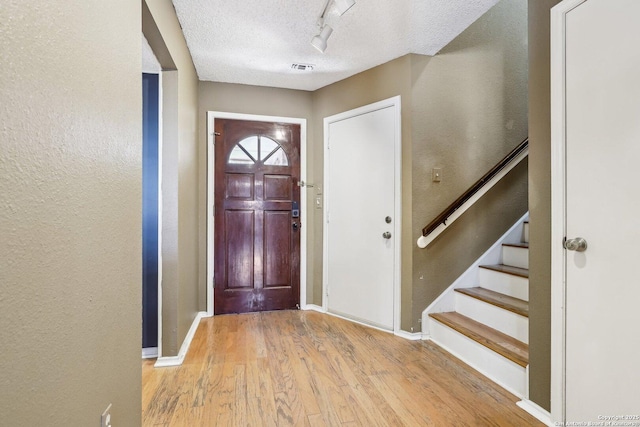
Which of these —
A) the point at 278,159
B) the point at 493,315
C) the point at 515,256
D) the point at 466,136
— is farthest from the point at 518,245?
the point at 278,159

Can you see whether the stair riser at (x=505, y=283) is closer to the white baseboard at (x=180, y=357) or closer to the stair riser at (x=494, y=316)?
the stair riser at (x=494, y=316)

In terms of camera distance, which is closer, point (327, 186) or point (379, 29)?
point (379, 29)

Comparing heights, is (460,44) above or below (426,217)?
above

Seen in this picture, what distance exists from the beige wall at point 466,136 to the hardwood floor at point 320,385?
1.82ft

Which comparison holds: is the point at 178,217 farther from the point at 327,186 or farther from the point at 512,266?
the point at 512,266

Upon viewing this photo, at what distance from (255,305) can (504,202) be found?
260 centimetres

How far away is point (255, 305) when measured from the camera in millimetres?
3268

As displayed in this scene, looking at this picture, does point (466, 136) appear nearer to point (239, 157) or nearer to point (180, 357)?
point (239, 157)

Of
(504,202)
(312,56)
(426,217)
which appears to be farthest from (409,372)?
(312,56)

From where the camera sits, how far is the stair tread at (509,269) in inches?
91.8

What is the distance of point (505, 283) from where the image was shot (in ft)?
7.96

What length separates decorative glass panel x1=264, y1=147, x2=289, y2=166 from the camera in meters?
3.31

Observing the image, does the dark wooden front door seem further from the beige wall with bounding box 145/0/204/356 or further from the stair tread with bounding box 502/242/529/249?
the stair tread with bounding box 502/242/529/249
